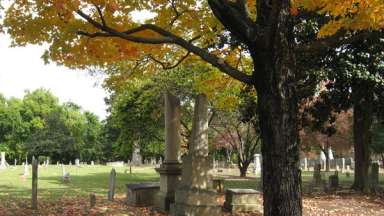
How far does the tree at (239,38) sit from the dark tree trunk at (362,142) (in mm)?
9766

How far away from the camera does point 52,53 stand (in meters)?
10.0

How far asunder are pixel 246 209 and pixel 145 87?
19137 millimetres

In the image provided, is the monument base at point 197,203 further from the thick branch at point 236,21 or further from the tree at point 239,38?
the thick branch at point 236,21

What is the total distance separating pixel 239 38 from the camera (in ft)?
24.3

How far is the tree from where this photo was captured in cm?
696

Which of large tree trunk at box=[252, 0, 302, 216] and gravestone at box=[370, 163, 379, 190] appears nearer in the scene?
large tree trunk at box=[252, 0, 302, 216]

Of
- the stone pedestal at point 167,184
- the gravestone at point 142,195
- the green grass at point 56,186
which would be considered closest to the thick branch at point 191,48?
the stone pedestal at point 167,184

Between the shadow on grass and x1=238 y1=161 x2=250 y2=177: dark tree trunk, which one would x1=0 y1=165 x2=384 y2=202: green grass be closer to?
the shadow on grass

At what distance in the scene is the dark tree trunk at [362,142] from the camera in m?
22.1

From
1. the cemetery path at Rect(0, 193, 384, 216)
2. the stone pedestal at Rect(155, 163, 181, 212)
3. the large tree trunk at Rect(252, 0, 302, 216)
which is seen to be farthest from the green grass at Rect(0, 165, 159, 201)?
the large tree trunk at Rect(252, 0, 302, 216)

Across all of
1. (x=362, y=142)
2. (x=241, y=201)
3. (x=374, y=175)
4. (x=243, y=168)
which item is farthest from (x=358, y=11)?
(x=243, y=168)

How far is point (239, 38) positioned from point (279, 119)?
1393 millimetres

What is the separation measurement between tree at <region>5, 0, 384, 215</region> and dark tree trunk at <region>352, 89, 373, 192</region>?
977cm

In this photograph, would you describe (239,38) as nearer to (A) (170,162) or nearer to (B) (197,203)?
(B) (197,203)
